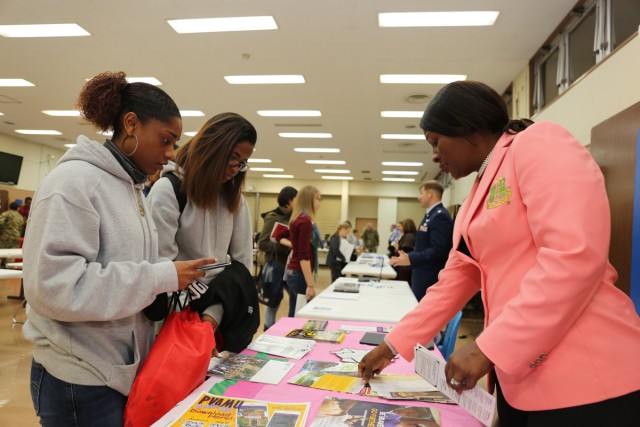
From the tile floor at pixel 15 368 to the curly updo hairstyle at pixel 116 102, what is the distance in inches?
88.4

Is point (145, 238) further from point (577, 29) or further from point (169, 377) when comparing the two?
point (577, 29)

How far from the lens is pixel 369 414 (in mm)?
1038

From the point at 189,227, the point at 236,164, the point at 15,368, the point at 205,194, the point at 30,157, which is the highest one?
the point at 30,157

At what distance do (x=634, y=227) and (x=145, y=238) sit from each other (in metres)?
2.30

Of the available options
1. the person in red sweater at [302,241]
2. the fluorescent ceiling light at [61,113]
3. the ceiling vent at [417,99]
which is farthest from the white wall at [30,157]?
the person in red sweater at [302,241]

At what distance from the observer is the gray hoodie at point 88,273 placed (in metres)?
0.92

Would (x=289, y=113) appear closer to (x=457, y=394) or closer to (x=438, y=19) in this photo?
(x=438, y=19)

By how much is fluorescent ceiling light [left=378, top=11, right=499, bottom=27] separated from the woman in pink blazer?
3.67 m

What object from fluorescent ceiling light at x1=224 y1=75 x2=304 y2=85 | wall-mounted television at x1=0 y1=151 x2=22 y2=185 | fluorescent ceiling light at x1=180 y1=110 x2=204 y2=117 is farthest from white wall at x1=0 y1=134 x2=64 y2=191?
fluorescent ceiling light at x1=224 y1=75 x2=304 y2=85

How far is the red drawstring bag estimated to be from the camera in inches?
40.7

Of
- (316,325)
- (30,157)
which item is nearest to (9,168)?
(30,157)

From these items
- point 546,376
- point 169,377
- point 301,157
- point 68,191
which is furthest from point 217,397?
point 301,157

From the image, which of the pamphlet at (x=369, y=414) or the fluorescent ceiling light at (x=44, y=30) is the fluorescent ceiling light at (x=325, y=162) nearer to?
the fluorescent ceiling light at (x=44, y=30)

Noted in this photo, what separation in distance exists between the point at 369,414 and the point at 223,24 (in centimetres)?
Result: 436
